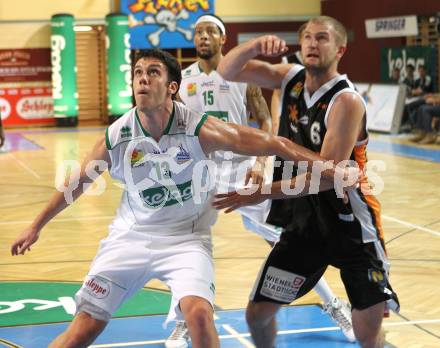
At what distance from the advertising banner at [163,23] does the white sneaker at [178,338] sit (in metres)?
19.8

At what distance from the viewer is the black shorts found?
4789 millimetres

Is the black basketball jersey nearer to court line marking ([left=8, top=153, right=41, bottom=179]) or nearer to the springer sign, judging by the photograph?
court line marking ([left=8, top=153, right=41, bottom=179])

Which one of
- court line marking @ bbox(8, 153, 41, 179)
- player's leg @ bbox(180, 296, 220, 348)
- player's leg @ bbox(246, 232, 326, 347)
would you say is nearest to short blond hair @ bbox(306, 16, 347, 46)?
player's leg @ bbox(246, 232, 326, 347)

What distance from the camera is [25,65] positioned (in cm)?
2459

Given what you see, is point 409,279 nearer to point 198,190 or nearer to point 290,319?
point 290,319

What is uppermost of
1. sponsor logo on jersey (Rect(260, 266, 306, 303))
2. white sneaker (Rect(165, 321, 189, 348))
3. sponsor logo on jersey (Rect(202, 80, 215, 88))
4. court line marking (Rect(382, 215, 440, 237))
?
sponsor logo on jersey (Rect(202, 80, 215, 88))

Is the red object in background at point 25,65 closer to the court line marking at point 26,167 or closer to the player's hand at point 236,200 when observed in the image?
the court line marking at point 26,167

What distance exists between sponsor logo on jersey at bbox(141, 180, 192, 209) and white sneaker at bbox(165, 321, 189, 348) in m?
1.52

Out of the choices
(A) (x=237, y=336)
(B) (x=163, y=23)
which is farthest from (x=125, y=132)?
(B) (x=163, y=23)

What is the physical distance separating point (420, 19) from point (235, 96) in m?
15.1

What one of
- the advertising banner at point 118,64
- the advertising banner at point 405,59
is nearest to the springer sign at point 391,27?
the advertising banner at point 405,59

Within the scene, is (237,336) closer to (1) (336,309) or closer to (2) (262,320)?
(1) (336,309)

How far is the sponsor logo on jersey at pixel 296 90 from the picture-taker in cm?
495

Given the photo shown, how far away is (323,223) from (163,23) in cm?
2112
